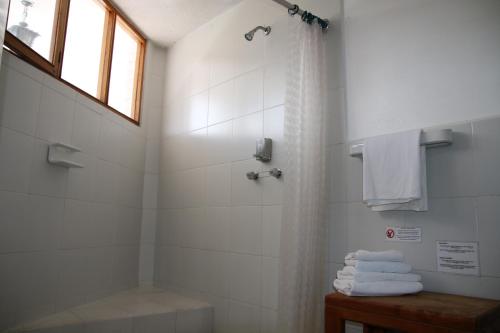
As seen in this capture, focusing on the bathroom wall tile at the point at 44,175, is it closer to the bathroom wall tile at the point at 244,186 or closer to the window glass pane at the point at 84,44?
the window glass pane at the point at 84,44

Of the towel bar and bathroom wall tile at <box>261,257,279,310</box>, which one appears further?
bathroom wall tile at <box>261,257,279,310</box>

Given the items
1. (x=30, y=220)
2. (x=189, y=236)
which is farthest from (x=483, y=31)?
(x=30, y=220)

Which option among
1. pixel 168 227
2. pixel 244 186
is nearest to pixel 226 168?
pixel 244 186

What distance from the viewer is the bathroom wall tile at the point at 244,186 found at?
7.14 feet

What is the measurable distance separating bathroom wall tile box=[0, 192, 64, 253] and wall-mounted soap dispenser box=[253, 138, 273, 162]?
1215 millimetres

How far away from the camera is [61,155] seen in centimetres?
204

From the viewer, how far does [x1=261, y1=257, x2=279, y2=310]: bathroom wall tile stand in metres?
1.97

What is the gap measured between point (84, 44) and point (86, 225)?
1247 mm

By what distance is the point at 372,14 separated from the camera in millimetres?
1790

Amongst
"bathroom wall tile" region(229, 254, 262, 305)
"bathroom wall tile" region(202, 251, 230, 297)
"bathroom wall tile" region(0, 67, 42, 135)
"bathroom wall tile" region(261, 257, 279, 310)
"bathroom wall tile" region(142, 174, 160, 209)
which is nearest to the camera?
"bathroom wall tile" region(0, 67, 42, 135)

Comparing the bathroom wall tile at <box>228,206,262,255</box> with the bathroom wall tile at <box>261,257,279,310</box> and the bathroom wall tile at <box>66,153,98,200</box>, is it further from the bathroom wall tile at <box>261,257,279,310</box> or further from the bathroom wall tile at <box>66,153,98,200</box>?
the bathroom wall tile at <box>66,153,98,200</box>

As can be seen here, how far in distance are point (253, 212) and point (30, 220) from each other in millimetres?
1237

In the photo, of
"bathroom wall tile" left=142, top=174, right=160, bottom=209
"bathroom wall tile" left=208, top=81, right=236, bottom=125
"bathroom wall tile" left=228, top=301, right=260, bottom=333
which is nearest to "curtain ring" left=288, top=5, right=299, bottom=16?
"bathroom wall tile" left=208, top=81, right=236, bottom=125

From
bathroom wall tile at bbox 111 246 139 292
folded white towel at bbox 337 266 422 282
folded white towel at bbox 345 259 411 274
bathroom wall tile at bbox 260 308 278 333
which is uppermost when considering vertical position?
folded white towel at bbox 345 259 411 274
